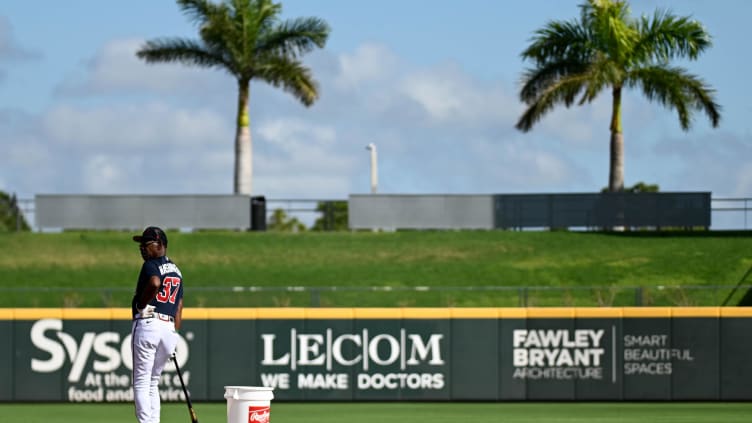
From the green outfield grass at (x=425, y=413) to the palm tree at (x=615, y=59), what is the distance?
22.2m

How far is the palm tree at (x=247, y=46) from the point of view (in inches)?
1870

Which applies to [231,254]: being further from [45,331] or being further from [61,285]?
[45,331]

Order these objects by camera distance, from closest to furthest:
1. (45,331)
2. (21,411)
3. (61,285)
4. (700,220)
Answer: (21,411) → (45,331) → (61,285) → (700,220)

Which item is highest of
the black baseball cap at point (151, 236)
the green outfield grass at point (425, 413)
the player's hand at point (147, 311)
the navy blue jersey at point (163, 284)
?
the black baseball cap at point (151, 236)

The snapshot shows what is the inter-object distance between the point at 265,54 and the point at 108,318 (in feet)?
81.9

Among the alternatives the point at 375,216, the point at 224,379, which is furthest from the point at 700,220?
the point at 224,379

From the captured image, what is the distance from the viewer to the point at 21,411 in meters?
22.1

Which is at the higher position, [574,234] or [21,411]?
[574,234]

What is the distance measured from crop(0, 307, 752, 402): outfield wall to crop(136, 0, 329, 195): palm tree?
23.8 metres

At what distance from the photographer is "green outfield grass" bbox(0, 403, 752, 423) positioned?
65.2 ft

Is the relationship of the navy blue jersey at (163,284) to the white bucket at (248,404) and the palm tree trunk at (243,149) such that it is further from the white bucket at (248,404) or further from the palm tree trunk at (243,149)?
the palm tree trunk at (243,149)

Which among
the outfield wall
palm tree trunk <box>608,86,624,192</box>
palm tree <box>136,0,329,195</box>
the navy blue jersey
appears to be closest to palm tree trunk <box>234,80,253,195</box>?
palm tree <box>136,0,329,195</box>

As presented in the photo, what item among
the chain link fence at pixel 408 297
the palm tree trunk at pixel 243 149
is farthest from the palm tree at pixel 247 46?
the chain link fence at pixel 408 297

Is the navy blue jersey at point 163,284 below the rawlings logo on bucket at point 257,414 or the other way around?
the other way around
